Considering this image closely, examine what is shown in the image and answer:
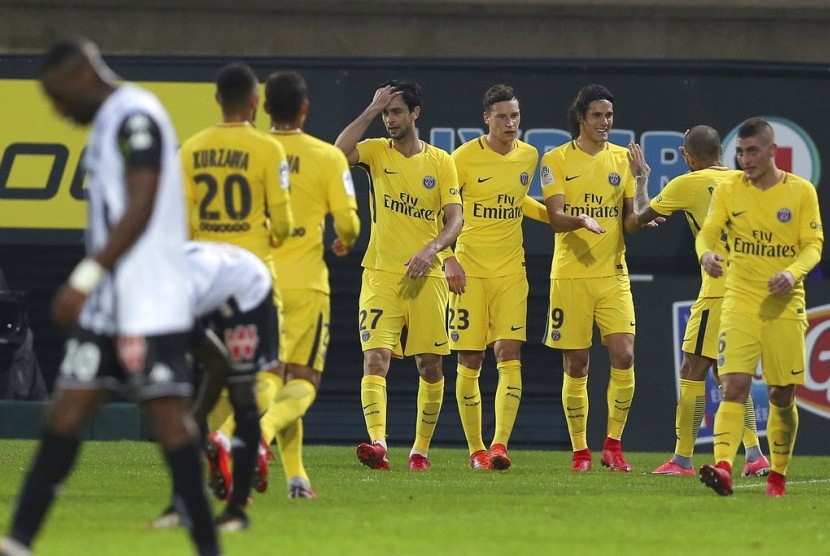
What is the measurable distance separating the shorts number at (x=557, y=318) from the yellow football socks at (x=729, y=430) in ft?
7.89

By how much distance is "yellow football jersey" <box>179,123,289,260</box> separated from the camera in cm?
771

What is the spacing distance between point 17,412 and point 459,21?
722 centimetres

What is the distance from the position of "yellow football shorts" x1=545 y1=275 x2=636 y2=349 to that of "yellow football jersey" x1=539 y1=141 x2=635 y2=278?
0.07m

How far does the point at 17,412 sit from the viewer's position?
45.9ft

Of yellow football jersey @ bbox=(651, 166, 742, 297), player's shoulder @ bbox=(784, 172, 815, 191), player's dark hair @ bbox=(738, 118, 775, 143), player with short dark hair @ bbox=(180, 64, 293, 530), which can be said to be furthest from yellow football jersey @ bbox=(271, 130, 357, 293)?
yellow football jersey @ bbox=(651, 166, 742, 297)

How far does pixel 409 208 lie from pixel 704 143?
2.11 m

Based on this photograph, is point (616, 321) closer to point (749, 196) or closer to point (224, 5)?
point (749, 196)

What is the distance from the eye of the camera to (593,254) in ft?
37.5

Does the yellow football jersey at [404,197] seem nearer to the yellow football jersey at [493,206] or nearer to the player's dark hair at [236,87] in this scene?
the yellow football jersey at [493,206]

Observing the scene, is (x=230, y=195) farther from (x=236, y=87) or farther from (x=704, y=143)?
(x=704, y=143)

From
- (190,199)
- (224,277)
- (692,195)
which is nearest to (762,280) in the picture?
(692,195)

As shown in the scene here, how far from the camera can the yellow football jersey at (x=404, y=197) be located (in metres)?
11.0

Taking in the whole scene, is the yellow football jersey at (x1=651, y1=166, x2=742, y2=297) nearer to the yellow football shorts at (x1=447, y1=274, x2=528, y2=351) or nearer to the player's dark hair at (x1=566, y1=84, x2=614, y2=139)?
the player's dark hair at (x1=566, y1=84, x2=614, y2=139)

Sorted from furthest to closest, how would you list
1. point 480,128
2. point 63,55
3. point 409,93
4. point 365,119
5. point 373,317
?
point 480,128, point 373,317, point 409,93, point 365,119, point 63,55
